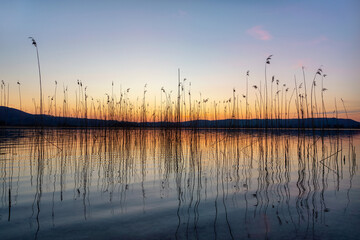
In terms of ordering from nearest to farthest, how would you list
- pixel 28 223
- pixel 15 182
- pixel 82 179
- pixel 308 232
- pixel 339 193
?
pixel 308 232 < pixel 28 223 < pixel 339 193 < pixel 15 182 < pixel 82 179

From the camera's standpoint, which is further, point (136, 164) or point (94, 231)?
point (136, 164)

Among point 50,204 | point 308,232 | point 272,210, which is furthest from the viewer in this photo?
point 50,204

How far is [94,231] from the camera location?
2.08 m

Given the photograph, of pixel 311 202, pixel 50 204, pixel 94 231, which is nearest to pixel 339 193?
pixel 311 202

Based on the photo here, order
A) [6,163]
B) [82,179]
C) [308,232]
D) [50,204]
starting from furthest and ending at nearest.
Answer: [6,163], [82,179], [50,204], [308,232]

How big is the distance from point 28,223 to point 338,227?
262 cm

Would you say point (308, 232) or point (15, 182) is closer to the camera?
point (308, 232)

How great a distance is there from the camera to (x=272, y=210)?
2.57 metres

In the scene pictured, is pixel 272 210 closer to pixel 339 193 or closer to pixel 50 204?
pixel 339 193

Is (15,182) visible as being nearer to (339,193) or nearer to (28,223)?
(28,223)

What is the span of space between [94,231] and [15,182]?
2.29 meters

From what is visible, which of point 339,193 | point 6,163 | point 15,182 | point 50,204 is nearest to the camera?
point 50,204

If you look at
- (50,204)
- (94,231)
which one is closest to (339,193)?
(94,231)

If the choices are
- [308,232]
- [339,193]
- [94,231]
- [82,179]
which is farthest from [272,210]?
[82,179]
